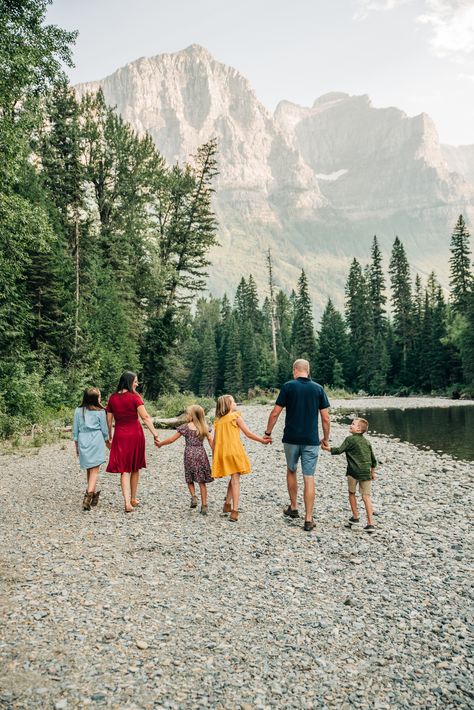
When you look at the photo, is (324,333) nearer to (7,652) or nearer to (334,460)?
(334,460)

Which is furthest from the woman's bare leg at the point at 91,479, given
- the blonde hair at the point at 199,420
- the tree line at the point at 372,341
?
the tree line at the point at 372,341

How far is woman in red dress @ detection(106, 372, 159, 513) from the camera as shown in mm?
9352

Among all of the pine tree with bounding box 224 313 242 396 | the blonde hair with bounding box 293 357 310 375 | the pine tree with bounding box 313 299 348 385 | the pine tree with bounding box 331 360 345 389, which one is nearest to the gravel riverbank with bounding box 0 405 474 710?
the blonde hair with bounding box 293 357 310 375

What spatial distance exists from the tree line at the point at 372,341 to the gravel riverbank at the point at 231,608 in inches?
1739

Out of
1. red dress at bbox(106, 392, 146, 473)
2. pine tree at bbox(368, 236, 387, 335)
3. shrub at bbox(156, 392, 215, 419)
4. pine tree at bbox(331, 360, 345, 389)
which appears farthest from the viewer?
pine tree at bbox(368, 236, 387, 335)

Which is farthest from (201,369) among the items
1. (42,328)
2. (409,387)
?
(42,328)

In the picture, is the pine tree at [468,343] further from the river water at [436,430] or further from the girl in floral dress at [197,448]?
the girl in floral dress at [197,448]

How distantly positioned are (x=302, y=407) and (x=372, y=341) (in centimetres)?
6900

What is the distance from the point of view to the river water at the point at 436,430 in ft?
68.0

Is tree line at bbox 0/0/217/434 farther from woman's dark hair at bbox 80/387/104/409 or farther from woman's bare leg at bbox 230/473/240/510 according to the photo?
woman's bare leg at bbox 230/473/240/510

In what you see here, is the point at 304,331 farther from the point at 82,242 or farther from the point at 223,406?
the point at 223,406

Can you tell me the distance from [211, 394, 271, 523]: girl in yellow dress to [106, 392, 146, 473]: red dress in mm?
1500

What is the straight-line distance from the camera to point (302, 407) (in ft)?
27.2

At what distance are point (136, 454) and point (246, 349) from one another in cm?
7717
